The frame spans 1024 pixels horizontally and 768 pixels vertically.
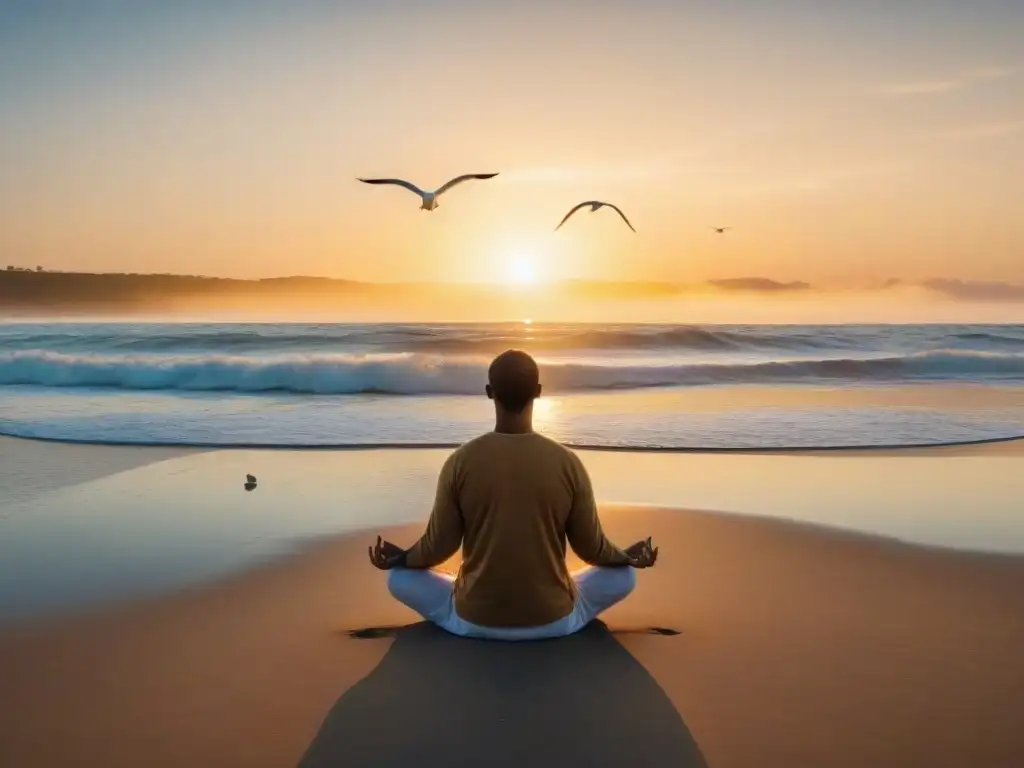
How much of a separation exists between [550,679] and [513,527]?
2.09ft

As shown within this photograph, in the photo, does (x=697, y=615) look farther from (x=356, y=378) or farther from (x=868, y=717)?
(x=356, y=378)

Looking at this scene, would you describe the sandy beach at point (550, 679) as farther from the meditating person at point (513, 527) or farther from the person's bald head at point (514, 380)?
the person's bald head at point (514, 380)

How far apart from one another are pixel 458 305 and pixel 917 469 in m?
59.2

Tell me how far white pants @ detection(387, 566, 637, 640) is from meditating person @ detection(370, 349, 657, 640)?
0.01 m

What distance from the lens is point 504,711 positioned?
136 inches

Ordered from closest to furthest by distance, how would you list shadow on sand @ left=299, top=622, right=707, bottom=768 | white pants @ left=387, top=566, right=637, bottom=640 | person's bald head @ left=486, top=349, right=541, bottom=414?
shadow on sand @ left=299, top=622, right=707, bottom=768, person's bald head @ left=486, top=349, right=541, bottom=414, white pants @ left=387, top=566, right=637, bottom=640

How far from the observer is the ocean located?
11.8 metres

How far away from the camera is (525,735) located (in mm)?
3285

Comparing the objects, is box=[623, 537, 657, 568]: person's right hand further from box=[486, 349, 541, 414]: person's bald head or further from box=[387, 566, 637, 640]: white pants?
box=[486, 349, 541, 414]: person's bald head

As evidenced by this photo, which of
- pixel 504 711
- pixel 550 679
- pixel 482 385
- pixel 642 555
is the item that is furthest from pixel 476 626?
pixel 482 385

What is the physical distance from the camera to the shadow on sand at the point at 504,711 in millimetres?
Answer: 3154

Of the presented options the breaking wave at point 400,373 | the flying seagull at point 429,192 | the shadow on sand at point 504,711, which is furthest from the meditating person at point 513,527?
the breaking wave at point 400,373

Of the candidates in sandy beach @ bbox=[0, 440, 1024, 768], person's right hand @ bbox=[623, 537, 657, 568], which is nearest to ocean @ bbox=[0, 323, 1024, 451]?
sandy beach @ bbox=[0, 440, 1024, 768]

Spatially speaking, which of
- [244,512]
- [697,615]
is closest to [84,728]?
[697,615]
